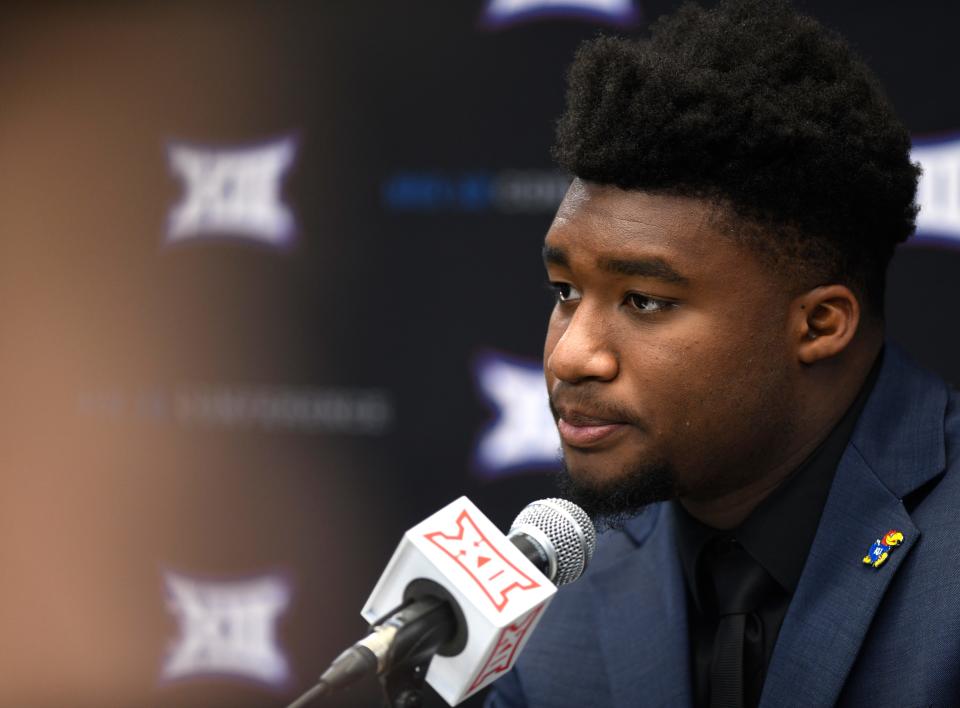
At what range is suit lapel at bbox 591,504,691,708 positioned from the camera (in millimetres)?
1569

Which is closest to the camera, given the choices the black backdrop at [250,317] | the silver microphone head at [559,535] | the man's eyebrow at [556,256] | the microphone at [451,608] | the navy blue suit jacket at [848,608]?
the microphone at [451,608]

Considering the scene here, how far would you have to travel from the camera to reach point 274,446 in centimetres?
278

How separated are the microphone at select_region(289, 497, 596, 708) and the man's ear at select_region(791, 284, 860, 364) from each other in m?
0.54

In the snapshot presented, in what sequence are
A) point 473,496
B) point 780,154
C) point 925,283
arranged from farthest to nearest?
point 473,496 < point 925,283 < point 780,154

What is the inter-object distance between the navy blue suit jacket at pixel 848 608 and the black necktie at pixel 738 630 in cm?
6

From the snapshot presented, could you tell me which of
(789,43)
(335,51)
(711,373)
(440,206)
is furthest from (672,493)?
(335,51)

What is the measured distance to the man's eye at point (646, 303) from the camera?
1.42 meters

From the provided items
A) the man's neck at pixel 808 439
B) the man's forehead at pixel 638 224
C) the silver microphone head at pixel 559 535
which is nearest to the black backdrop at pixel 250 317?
the man's neck at pixel 808 439

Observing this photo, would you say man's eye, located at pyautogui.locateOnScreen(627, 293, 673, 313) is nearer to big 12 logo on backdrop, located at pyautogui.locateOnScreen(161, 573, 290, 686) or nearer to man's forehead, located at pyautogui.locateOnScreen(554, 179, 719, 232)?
man's forehead, located at pyautogui.locateOnScreen(554, 179, 719, 232)

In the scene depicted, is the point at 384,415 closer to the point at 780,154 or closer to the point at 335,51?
the point at 335,51

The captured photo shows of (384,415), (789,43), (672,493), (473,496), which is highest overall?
(384,415)

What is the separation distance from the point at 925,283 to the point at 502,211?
38.1 inches

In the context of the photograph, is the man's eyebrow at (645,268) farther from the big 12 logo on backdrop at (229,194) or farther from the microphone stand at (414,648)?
the big 12 logo on backdrop at (229,194)

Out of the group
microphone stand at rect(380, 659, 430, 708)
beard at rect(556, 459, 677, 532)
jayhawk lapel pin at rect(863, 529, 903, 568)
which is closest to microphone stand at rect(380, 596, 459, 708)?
microphone stand at rect(380, 659, 430, 708)
